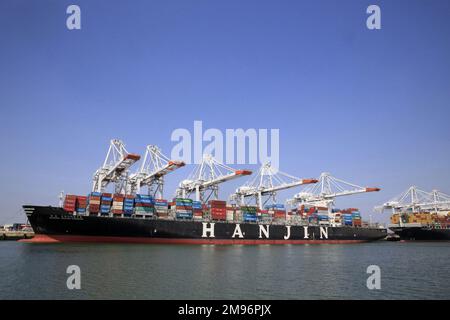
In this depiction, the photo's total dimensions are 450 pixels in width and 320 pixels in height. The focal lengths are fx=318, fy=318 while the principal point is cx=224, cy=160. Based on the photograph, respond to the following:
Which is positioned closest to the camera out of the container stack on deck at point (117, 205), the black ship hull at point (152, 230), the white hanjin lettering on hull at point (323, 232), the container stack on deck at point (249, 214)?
the black ship hull at point (152, 230)

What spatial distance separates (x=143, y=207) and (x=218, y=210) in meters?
11.8

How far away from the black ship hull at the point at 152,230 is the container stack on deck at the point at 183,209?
1.13 m

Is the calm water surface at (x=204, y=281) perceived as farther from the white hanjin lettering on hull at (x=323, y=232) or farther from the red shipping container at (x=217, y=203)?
the white hanjin lettering on hull at (x=323, y=232)

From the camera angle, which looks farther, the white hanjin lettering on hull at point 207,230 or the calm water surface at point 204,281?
the white hanjin lettering on hull at point 207,230

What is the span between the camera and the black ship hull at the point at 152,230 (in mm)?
39000

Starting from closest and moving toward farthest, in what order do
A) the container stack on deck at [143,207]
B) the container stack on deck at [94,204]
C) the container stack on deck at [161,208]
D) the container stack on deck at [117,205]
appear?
the container stack on deck at [94,204], the container stack on deck at [117,205], the container stack on deck at [143,207], the container stack on deck at [161,208]

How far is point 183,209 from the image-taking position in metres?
46.9

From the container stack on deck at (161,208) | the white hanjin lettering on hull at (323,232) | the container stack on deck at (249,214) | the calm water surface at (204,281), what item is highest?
the container stack on deck at (161,208)

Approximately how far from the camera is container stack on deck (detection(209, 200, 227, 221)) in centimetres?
4916

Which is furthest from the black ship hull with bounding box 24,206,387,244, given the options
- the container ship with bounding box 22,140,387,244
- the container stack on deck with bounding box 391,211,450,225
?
the container stack on deck with bounding box 391,211,450,225

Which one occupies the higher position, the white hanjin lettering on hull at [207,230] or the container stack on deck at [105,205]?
the container stack on deck at [105,205]

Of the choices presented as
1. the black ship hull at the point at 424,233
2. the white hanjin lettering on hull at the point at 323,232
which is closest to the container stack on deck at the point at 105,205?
the white hanjin lettering on hull at the point at 323,232

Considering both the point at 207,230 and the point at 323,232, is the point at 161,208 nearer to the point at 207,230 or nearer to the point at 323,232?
the point at 207,230
